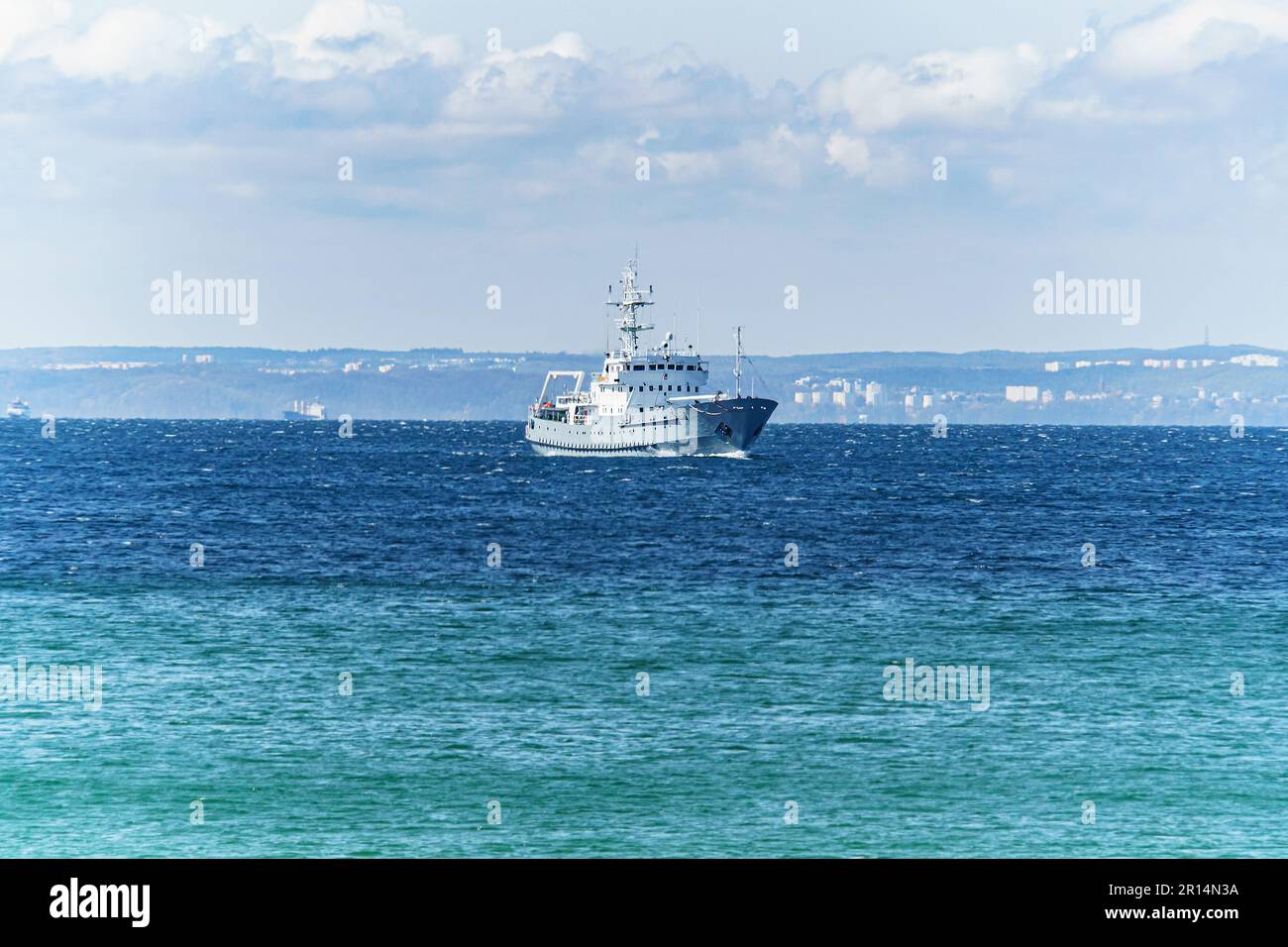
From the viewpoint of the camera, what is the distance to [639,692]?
41.2 meters

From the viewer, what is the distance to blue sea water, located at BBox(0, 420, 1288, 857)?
2948 centimetres

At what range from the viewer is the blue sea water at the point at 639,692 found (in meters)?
29.5

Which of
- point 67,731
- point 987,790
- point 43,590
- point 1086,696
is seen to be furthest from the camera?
point 43,590

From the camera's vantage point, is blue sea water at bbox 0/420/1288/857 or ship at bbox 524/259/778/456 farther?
ship at bbox 524/259/778/456

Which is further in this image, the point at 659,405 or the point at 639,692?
the point at 659,405

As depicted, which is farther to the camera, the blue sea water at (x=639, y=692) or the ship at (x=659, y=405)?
the ship at (x=659, y=405)

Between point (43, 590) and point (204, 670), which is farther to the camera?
point (43, 590)
